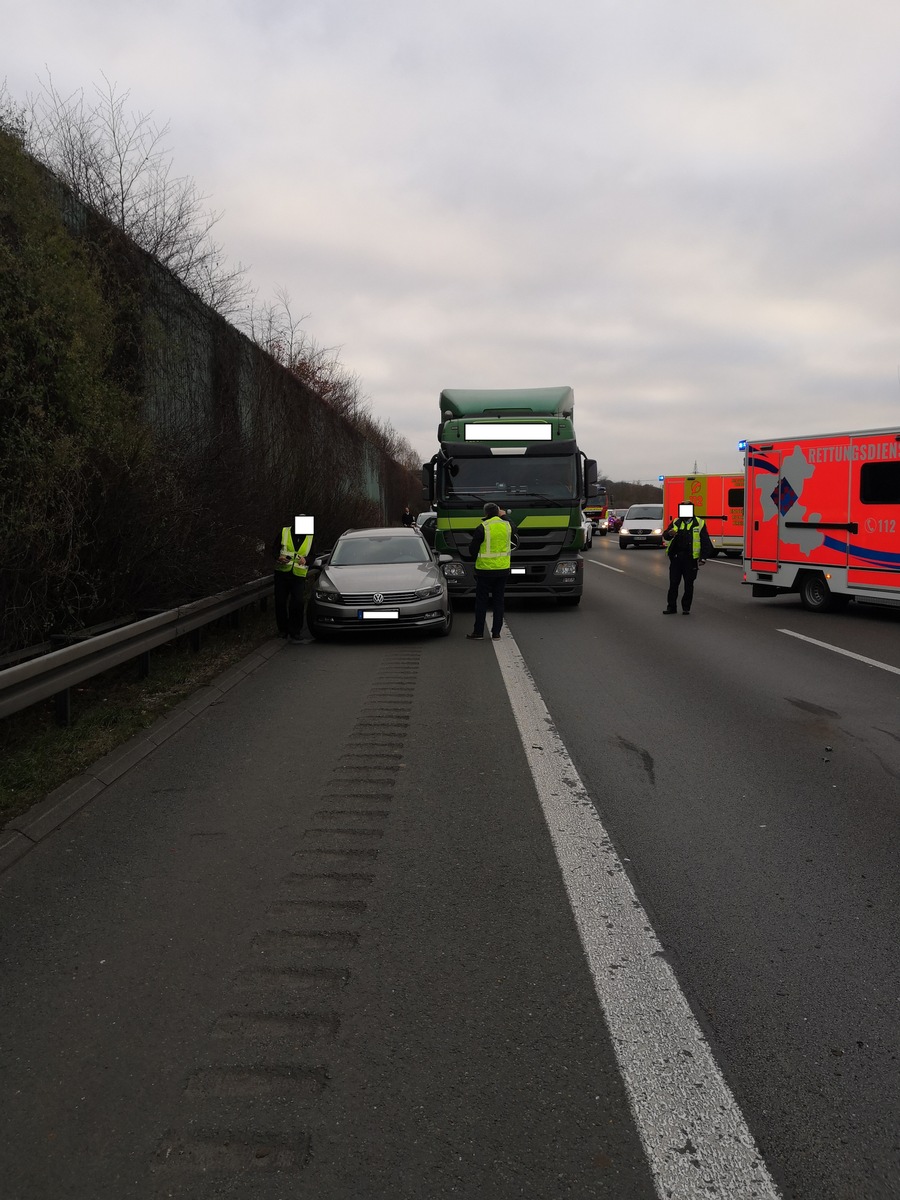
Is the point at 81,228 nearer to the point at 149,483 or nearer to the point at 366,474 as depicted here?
the point at 149,483

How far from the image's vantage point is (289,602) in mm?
13609

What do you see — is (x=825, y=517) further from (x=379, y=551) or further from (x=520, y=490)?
(x=379, y=551)

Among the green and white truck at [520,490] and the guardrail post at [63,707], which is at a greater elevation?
the green and white truck at [520,490]

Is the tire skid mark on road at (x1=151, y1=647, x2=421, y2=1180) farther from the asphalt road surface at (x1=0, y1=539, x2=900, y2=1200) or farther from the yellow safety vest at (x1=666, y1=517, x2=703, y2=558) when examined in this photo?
the yellow safety vest at (x1=666, y1=517, x2=703, y2=558)

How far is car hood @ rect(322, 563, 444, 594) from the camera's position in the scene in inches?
517

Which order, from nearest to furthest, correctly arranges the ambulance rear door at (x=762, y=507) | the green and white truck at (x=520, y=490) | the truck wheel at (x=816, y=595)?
the truck wheel at (x=816, y=595) → the green and white truck at (x=520, y=490) → the ambulance rear door at (x=762, y=507)

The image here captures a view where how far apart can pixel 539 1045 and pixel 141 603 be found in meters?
8.26

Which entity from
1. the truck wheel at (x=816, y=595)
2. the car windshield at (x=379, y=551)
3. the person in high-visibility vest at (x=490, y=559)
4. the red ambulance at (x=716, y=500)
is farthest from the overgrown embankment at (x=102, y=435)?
the red ambulance at (x=716, y=500)

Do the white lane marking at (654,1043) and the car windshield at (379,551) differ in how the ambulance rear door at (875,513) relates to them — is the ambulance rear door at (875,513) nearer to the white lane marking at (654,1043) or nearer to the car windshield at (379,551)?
the car windshield at (379,551)

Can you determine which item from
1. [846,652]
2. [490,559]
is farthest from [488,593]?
[846,652]

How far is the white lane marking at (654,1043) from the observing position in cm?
251

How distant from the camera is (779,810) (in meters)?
5.53

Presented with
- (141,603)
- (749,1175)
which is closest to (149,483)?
(141,603)

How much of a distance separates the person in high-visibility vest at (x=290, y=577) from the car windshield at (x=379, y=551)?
0.98 m
